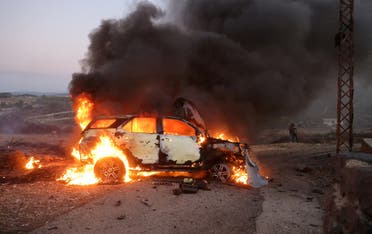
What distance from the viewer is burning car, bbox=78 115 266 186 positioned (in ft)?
27.7

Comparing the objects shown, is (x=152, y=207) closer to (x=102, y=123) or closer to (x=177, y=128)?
(x=177, y=128)

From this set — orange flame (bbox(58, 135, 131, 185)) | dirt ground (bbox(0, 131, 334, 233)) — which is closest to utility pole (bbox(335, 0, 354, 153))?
dirt ground (bbox(0, 131, 334, 233))

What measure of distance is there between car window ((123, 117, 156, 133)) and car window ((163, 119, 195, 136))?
31cm

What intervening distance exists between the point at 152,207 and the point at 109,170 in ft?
7.44

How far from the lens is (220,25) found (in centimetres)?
2034

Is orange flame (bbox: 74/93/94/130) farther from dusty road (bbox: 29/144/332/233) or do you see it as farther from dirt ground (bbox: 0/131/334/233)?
dusty road (bbox: 29/144/332/233)

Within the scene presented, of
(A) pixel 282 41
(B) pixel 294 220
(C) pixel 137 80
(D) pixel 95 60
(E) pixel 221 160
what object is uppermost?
(A) pixel 282 41

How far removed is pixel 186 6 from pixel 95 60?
8169mm

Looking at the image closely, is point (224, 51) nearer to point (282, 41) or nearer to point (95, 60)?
point (282, 41)

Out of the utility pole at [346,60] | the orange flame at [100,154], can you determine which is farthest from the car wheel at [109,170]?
the utility pole at [346,60]

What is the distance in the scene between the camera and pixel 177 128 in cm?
888

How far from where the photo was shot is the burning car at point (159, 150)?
8438 millimetres

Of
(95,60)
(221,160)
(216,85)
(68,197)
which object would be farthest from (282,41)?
Answer: (68,197)

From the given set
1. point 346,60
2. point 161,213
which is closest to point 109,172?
A: point 161,213
